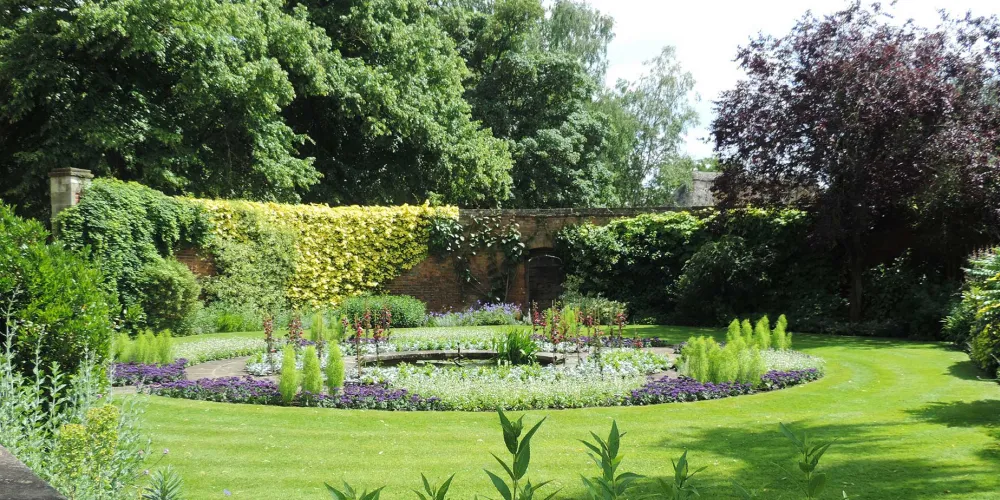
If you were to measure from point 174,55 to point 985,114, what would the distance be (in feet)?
55.1

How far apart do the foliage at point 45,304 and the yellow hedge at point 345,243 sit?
10.4m

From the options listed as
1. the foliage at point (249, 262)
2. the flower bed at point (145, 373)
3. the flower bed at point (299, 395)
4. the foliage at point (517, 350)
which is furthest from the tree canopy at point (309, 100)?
the foliage at point (517, 350)

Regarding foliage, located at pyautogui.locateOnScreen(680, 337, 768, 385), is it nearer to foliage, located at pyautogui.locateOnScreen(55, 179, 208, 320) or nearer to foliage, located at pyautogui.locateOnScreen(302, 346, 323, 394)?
foliage, located at pyautogui.locateOnScreen(302, 346, 323, 394)

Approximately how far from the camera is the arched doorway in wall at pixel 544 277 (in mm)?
18859

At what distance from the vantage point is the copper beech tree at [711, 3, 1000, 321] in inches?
516

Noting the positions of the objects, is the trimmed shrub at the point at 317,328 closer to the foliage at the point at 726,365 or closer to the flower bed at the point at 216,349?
the flower bed at the point at 216,349

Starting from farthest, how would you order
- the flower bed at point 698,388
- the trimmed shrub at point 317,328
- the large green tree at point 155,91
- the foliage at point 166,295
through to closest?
the large green tree at point 155,91
the foliage at point 166,295
the trimmed shrub at point 317,328
the flower bed at point 698,388

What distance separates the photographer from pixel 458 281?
1841 cm

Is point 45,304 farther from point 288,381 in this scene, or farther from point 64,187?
point 64,187

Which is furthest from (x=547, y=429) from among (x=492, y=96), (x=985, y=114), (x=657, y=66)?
(x=657, y=66)

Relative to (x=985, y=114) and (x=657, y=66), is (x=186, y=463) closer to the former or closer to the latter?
(x=985, y=114)

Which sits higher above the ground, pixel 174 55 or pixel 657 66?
pixel 657 66

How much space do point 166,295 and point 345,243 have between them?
4.94m

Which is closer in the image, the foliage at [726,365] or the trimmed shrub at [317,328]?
the foliage at [726,365]
